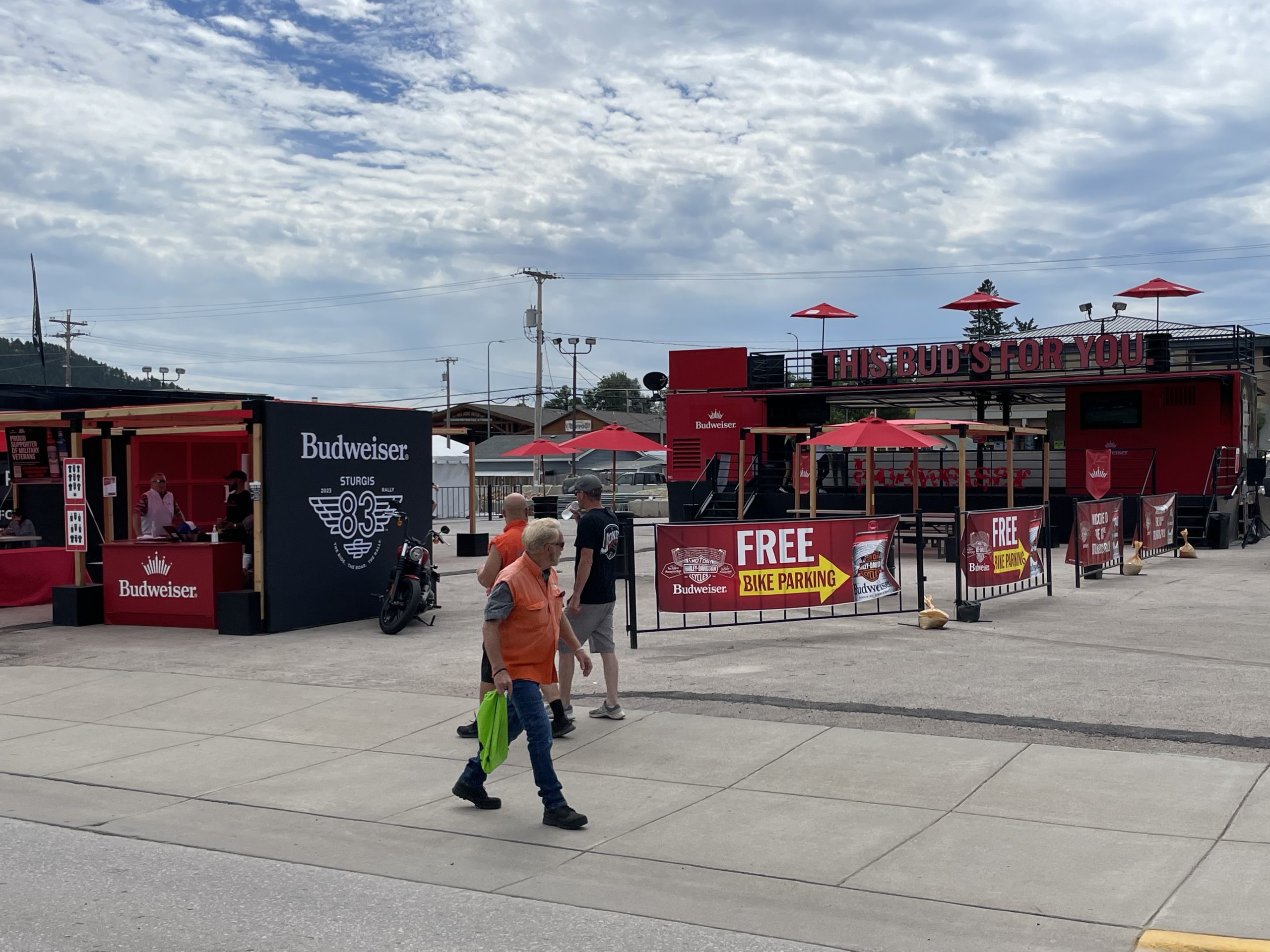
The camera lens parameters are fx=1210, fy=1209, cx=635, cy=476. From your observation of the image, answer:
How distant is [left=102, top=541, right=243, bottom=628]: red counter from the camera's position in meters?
14.5

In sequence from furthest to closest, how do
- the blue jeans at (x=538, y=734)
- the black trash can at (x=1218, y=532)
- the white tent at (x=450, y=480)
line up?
the white tent at (x=450, y=480)
the black trash can at (x=1218, y=532)
the blue jeans at (x=538, y=734)

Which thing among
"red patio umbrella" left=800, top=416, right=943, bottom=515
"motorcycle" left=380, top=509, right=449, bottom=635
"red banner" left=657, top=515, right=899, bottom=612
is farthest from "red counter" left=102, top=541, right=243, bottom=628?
"red patio umbrella" left=800, top=416, right=943, bottom=515

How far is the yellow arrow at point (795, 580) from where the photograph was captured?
1277 cm

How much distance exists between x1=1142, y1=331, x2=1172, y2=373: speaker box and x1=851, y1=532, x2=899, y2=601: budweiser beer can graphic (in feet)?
56.1

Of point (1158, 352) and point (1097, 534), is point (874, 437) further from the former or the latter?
point (1158, 352)

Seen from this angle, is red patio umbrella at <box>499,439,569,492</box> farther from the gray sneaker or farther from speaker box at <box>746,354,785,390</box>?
the gray sneaker

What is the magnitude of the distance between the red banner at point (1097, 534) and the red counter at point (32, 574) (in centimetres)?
1429

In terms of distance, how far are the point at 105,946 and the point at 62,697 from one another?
6.27m

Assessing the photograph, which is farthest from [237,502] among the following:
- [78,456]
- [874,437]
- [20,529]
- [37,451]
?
[874,437]

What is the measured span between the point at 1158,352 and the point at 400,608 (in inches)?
825

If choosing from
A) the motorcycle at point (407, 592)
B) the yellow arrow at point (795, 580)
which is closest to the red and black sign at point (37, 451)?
the motorcycle at point (407, 592)

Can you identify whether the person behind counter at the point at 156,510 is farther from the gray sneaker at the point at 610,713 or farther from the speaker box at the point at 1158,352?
the speaker box at the point at 1158,352

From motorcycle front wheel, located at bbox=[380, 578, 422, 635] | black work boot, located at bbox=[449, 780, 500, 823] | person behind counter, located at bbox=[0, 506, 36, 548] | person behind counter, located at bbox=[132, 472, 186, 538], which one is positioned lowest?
black work boot, located at bbox=[449, 780, 500, 823]

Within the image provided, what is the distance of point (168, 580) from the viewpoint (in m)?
14.6
